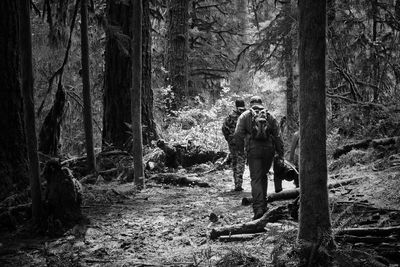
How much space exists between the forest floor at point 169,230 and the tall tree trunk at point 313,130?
1.29ft

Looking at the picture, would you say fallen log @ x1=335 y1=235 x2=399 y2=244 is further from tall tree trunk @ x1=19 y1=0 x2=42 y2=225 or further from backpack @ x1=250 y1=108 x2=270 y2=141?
tall tree trunk @ x1=19 y1=0 x2=42 y2=225

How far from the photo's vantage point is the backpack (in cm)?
705

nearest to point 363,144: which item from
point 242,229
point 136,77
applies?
point 242,229

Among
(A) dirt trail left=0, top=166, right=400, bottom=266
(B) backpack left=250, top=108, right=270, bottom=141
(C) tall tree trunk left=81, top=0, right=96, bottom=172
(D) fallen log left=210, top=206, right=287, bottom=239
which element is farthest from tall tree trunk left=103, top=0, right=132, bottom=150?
(D) fallen log left=210, top=206, right=287, bottom=239

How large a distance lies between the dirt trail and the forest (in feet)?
0.10

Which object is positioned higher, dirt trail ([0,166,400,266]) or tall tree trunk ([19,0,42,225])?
tall tree trunk ([19,0,42,225])

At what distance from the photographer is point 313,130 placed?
4.20m

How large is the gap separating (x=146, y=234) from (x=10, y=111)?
3.14 m

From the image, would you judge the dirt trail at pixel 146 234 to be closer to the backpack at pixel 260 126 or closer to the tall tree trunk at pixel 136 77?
the tall tree trunk at pixel 136 77

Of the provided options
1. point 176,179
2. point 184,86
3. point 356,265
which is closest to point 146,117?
point 176,179

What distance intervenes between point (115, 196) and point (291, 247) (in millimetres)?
5065

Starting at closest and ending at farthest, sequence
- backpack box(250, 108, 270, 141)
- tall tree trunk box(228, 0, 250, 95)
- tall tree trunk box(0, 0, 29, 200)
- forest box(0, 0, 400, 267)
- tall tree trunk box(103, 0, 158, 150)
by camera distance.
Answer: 1. forest box(0, 0, 400, 267)
2. tall tree trunk box(0, 0, 29, 200)
3. backpack box(250, 108, 270, 141)
4. tall tree trunk box(103, 0, 158, 150)
5. tall tree trunk box(228, 0, 250, 95)

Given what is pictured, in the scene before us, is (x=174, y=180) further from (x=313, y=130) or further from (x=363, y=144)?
(x=313, y=130)

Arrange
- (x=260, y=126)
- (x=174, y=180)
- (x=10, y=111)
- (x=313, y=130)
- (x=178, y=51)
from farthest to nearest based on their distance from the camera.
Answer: (x=178, y=51) < (x=174, y=180) < (x=260, y=126) < (x=10, y=111) < (x=313, y=130)
